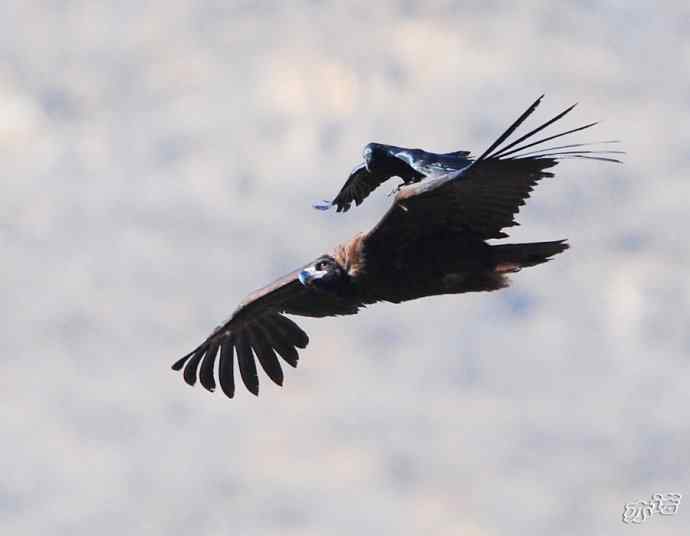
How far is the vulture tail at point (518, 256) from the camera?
1766cm

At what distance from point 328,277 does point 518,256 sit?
2048mm

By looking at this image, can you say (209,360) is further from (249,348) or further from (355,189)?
(355,189)

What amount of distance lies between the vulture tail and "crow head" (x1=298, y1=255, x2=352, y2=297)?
1.61 metres

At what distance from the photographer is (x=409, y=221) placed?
1753 cm

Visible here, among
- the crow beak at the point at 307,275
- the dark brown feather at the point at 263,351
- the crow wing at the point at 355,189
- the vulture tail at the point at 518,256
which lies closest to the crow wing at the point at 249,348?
the dark brown feather at the point at 263,351

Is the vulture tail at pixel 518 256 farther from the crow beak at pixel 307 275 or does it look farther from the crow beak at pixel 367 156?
the crow beak at pixel 367 156

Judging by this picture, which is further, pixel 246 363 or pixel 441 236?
pixel 246 363

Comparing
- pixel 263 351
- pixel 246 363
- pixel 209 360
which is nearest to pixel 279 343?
pixel 263 351

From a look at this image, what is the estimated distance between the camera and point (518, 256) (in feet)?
58.3

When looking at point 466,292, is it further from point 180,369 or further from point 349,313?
point 180,369

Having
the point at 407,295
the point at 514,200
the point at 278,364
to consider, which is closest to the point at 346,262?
the point at 407,295

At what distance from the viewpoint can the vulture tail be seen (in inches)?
695

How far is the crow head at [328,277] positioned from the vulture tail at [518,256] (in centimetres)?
161

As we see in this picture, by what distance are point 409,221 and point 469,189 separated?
0.74 meters
